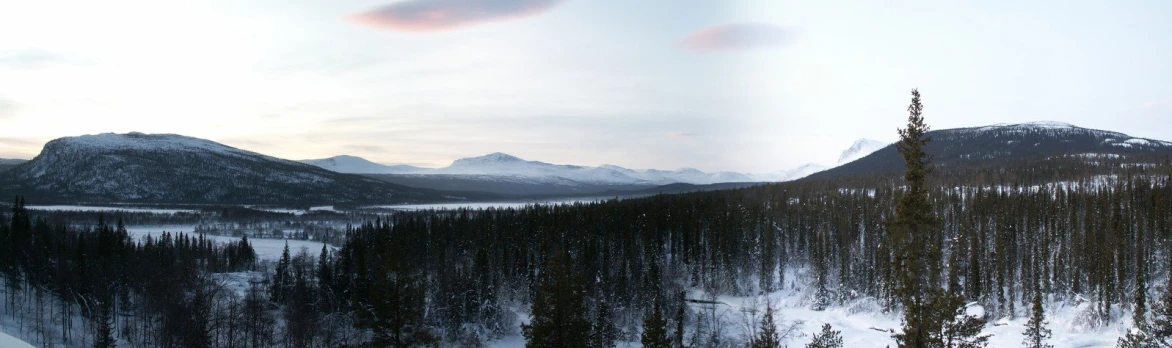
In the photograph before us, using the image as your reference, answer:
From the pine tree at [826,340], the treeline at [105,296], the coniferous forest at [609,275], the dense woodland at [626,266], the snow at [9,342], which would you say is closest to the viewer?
the snow at [9,342]

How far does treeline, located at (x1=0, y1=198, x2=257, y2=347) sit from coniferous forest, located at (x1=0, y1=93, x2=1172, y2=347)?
351 mm

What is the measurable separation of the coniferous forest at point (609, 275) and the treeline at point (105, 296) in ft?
1.15

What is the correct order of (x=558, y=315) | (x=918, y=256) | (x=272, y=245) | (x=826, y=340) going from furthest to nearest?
(x=272, y=245) → (x=826, y=340) → (x=558, y=315) → (x=918, y=256)

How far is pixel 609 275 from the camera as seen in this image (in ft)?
320

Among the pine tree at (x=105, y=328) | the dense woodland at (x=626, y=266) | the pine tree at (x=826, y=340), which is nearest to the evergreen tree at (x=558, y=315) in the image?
the pine tree at (x=826, y=340)

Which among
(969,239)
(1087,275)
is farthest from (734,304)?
(1087,275)

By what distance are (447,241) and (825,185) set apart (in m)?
112

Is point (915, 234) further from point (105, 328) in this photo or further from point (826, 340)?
point (105, 328)

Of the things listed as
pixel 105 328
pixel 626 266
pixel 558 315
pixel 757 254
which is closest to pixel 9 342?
pixel 558 315

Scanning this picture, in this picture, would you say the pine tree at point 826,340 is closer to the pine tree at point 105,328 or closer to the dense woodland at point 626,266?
the dense woodland at point 626,266

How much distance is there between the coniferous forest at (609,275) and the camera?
5962cm

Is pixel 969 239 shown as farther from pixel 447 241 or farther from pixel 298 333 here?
pixel 298 333

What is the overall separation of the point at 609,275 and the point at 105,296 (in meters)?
61.5

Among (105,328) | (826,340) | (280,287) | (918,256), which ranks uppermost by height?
(918,256)
